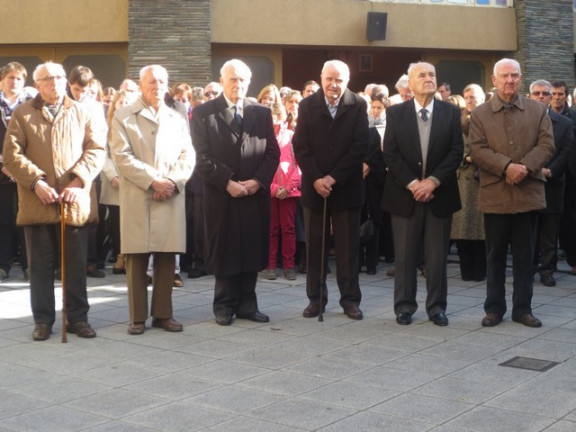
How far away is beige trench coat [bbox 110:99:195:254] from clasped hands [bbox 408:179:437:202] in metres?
1.90

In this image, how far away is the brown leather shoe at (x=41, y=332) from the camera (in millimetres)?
7797

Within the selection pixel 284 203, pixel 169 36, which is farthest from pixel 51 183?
pixel 169 36

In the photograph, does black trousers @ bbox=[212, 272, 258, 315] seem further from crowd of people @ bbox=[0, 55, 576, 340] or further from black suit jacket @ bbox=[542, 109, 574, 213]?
black suit jacket @ bbox=[542, 109, 574, 213]

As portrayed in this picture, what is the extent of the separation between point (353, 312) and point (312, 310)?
373mm

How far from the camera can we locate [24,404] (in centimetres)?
591

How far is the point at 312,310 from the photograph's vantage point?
868 centimetres

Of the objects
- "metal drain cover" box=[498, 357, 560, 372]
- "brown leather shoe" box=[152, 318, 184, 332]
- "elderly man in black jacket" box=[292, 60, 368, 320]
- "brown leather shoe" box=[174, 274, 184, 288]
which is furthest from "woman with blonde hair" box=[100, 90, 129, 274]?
"metal drain cover" box=[498, 357, 560, 372]

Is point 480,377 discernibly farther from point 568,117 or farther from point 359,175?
point 568,117

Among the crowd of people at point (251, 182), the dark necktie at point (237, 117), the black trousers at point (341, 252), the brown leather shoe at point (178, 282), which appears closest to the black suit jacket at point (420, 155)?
the crowd of people at point (251, 182)

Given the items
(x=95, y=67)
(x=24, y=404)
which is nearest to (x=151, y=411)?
(x=24, y=404)

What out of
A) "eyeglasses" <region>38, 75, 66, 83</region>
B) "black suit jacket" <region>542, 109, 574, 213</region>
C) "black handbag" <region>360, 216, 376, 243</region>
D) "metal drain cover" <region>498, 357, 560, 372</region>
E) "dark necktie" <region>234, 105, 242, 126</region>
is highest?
"eyeglasses" <region>38, 75, 66, 83</region>

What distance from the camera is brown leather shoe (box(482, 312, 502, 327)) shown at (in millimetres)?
8141

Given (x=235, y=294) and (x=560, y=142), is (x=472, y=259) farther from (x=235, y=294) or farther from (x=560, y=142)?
(x=235, y=294)

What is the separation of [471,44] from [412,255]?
12.0 meters
